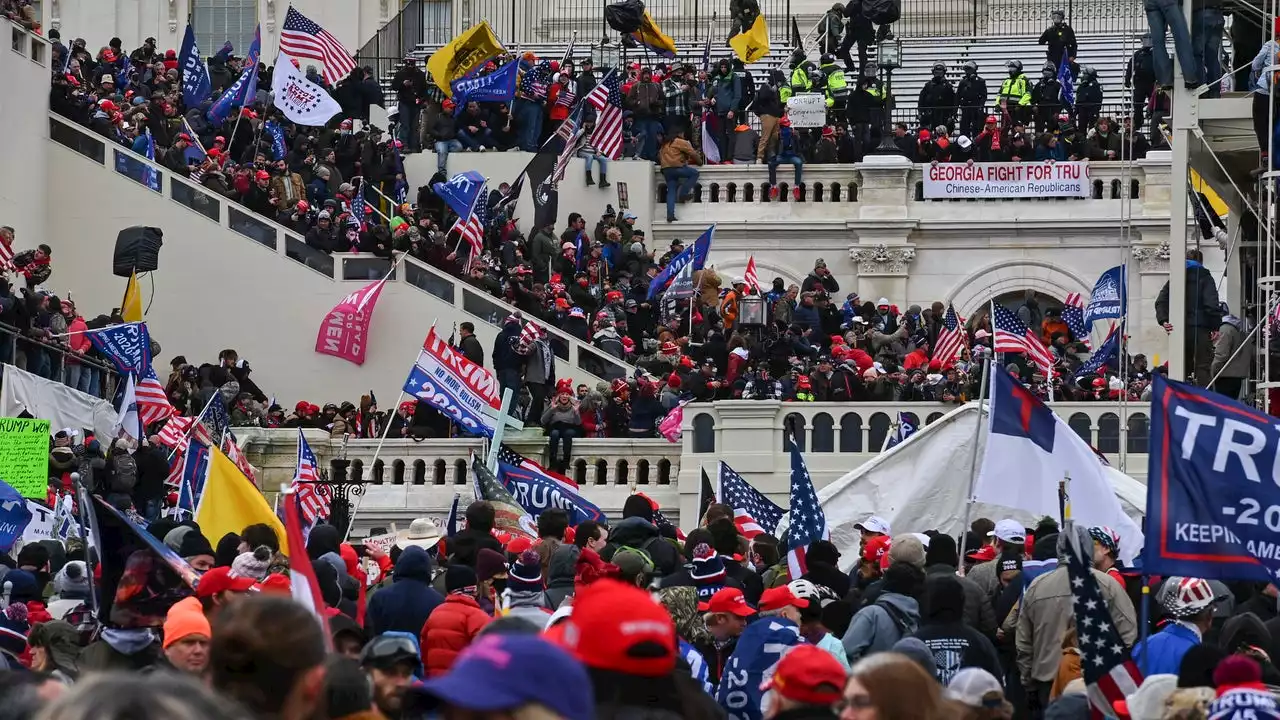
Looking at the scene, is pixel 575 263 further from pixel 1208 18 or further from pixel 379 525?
pixel 1208 18

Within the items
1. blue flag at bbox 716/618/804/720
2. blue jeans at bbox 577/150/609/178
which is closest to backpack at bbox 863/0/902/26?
blue jeans at bbox 577/150/609/178

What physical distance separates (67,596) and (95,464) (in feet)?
46.8

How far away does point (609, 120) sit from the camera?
130 feet

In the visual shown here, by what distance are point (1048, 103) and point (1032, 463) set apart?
23201 millimetres

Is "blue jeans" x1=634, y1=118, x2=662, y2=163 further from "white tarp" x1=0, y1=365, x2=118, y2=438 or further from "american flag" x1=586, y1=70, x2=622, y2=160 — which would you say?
"white tarp" x1=0, y1=365, x2=118, y2=438

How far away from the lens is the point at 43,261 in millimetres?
33281

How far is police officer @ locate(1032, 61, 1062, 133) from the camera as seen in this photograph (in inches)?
1558

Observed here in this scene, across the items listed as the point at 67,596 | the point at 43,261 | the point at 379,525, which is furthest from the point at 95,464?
the point at 67,596

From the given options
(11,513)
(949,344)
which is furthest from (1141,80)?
(11,513)

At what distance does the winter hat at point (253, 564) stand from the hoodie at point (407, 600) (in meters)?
0.52

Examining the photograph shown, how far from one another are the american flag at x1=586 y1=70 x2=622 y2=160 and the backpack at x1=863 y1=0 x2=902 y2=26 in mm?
4110

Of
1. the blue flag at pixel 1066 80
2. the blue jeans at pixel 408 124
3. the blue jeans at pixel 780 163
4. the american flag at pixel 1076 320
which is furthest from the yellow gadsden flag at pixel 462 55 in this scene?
the american flag at pixel 1076 320

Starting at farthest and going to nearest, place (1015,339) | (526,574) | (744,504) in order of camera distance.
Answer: (1015,339)
(744,504)
(526,574)

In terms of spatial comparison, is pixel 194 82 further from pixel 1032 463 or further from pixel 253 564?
pixel 253 564
